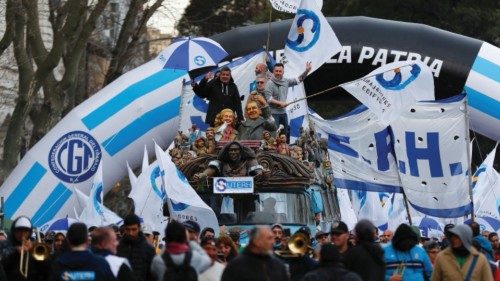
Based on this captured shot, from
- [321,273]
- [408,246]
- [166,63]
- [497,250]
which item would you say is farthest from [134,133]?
[321,273]

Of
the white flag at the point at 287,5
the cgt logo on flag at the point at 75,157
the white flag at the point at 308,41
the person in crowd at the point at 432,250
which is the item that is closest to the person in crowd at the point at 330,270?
the person in crowd at the point at 432,250

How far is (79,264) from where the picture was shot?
42.6 ft

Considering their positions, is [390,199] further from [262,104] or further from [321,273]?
[321,273]

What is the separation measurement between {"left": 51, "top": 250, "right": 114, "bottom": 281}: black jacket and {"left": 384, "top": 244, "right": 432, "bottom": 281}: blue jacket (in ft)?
11.8

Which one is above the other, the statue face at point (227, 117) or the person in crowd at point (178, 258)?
the statue face at point (227, 117)

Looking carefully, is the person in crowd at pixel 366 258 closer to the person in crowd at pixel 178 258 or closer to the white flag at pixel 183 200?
the person in crowd at pixel 178 258

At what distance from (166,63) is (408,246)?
34.9 ft

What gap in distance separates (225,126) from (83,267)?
1004 centimetres

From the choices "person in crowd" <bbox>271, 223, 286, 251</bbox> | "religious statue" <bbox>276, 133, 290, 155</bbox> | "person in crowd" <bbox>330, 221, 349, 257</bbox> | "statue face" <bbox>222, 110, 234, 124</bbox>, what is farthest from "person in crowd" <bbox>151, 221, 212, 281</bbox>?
"statue face" <bbox>222, 110, 234, 124</bbox>

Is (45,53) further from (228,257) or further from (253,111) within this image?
(228,257)

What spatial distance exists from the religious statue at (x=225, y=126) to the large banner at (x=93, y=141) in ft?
16.2

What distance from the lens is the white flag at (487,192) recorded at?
2755 centimetres

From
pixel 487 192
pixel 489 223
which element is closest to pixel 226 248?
pixel 489 223

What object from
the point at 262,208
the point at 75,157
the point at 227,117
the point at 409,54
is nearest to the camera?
the point at 262,208
